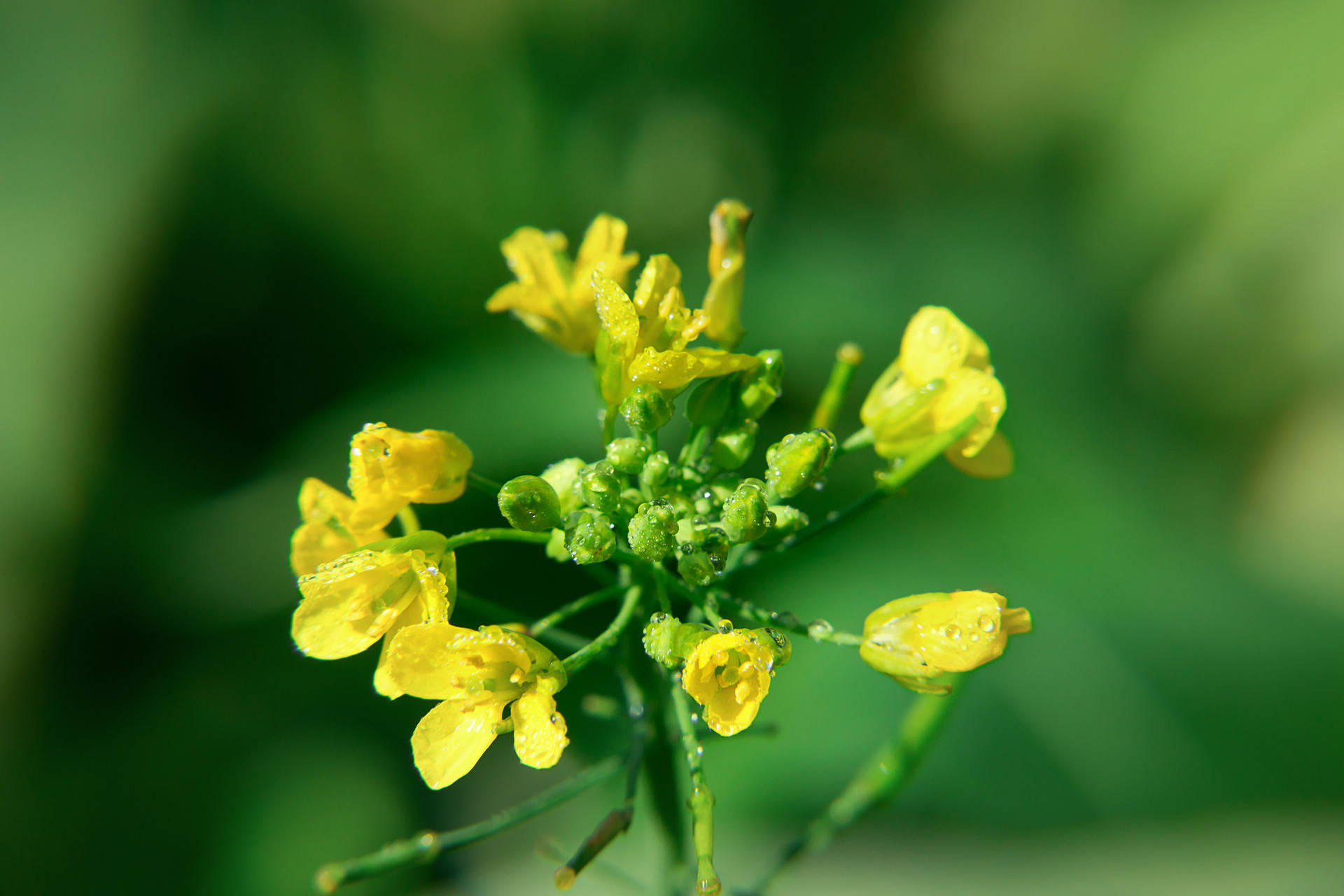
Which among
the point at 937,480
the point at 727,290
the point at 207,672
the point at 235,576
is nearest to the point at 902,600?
the point at 727,290

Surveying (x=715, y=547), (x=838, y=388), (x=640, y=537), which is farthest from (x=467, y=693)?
(x=838, y=388)

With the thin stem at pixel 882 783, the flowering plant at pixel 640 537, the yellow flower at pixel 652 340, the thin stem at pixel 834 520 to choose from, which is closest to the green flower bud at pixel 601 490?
the flowering plant at pixel 640 537

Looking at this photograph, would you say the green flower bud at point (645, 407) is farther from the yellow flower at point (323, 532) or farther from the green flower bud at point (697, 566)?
the yellow flower at point (323, 532)

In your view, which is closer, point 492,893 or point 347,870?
point 347,870

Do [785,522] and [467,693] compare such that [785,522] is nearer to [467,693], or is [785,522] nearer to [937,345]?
[937,345]

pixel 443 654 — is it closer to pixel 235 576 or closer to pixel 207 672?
pixel 235 576

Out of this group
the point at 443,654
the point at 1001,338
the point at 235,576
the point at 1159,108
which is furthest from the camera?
the point at 1159,108

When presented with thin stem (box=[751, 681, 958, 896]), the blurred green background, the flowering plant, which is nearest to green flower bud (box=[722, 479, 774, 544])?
the flowering plant

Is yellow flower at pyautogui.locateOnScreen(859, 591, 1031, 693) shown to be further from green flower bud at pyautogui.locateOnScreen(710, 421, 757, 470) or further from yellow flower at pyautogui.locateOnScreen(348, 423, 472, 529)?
yellow flower at pyautogui.locateOnScreen(348, 423, 472, 529)
